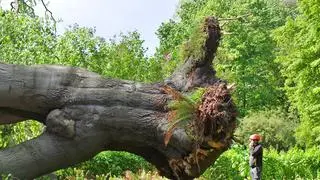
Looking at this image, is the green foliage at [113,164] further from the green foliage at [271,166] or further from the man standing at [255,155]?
the man standing at [255,155]

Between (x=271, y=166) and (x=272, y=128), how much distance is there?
72.0 feet

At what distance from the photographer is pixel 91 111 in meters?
Answer: 6.84

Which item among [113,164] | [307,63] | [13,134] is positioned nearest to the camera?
[13,134]

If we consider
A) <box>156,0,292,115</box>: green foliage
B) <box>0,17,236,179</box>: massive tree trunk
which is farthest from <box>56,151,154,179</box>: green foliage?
<box>156,0,292,115</box>: green foliage

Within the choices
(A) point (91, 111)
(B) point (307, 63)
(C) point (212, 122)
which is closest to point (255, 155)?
(A) point (91, 111)

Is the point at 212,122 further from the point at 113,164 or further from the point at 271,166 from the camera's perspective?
the point at 271,166

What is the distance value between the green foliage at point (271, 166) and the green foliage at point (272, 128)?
16346 mm

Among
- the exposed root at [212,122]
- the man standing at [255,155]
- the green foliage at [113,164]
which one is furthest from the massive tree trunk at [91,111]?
the green foliage at [113,164]

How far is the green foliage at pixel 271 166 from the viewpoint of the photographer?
775 inches

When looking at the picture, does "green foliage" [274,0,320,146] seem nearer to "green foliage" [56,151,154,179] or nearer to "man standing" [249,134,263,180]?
"green foliage" [56,151,154,179]

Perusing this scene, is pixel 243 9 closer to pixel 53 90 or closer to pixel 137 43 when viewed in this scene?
pixel 137 43

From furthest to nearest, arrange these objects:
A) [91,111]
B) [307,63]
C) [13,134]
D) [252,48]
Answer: [252,48]
[307,63]
[13,134]
[91,111]

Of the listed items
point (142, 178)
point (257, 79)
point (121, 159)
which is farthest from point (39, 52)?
point (257, 79)

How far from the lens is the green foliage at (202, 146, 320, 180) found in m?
19.7
